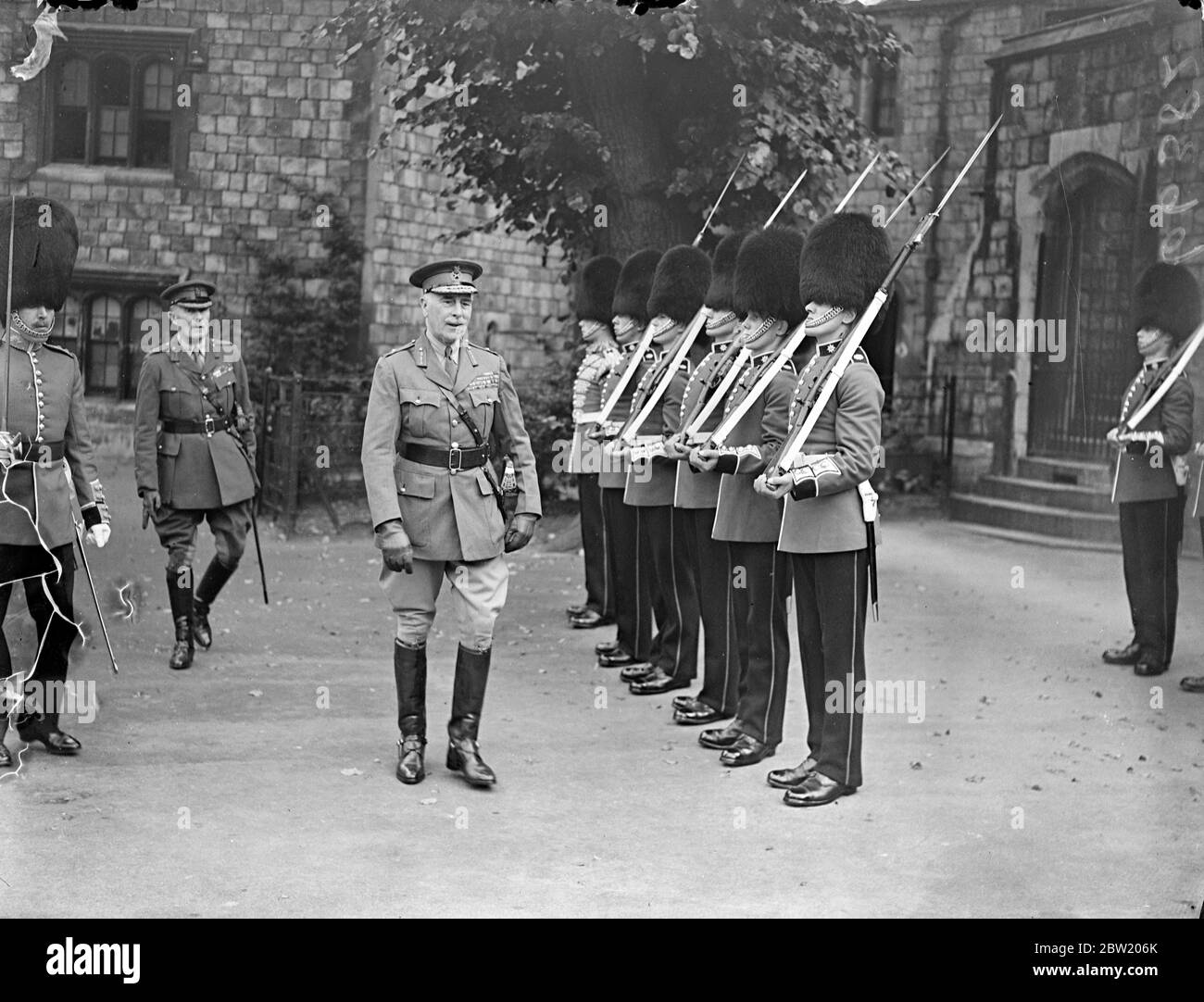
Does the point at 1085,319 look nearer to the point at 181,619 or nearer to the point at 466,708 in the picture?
the point at 466,708

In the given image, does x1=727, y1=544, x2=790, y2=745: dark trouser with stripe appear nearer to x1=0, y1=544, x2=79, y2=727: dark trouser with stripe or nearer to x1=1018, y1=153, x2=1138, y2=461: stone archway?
x1=1018, y1=153, x2=1138, y2=461: stone archway

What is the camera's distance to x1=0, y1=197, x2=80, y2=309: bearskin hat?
231 inches

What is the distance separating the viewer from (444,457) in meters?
6.39

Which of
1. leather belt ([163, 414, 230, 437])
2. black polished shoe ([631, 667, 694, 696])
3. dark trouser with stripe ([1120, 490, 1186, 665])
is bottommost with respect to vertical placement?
black polished shoe ([631, 667, 694, 696])

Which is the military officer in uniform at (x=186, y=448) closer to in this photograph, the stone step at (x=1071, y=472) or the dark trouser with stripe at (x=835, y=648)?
the dark trouser with stripe at (x=835, y=648)

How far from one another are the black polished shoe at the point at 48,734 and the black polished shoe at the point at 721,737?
2.59 meters

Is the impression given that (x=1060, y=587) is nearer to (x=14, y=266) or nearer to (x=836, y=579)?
(x=836, y=579)

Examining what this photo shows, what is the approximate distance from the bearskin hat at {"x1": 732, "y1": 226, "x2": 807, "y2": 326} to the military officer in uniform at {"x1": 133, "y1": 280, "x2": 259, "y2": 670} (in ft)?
10.2

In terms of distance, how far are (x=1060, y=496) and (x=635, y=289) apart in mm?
2595

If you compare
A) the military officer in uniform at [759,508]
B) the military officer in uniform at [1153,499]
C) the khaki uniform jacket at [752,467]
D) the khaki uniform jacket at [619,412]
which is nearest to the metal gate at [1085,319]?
the military officer in uniform at [1153,499]

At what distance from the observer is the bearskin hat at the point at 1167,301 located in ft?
21.6

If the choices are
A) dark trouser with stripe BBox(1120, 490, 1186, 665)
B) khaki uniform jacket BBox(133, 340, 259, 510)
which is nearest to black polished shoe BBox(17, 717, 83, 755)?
khaki uniform jacket BBox(133, 340, 259, 510)

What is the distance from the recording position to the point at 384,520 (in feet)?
20.3

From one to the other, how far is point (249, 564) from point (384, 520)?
6.48 m
